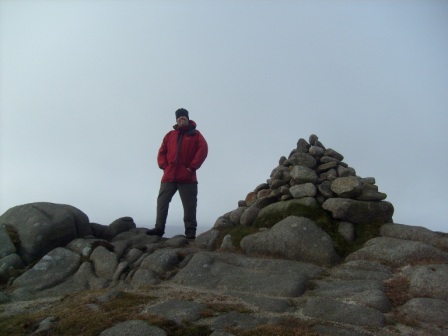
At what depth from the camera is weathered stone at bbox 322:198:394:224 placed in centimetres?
1462

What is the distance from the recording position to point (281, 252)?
13.5 m

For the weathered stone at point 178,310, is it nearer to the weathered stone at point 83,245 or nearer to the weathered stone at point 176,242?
the weathered stone at point 176,242

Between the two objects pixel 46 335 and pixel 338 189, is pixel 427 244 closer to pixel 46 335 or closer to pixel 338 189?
pixel 338 189

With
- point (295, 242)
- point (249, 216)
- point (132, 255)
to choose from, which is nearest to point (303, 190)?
point (249, 216)

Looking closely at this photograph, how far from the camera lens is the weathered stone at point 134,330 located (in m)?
8.01

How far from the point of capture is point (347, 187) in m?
15.1

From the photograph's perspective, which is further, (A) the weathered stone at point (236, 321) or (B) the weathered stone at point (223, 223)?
(B) the weathered stone at point (223, 223)

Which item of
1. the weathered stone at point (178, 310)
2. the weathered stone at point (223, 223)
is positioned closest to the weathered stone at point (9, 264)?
the weathered stone at point (178, 310)

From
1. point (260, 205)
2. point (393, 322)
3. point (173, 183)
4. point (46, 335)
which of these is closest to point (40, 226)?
point (173, 183)

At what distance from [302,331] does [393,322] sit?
2.34 m

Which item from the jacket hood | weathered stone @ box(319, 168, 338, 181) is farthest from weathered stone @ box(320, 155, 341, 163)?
the jacket hood

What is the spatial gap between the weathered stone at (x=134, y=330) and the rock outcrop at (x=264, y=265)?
1.2 inches

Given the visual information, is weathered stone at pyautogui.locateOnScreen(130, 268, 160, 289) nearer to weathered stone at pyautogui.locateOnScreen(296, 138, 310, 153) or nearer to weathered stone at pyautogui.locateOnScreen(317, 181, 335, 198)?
weathered stone at pyautogui.locateOnScreen(317, 181, 335, 198)

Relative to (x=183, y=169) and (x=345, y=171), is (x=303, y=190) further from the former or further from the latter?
(x=183, y=169)
